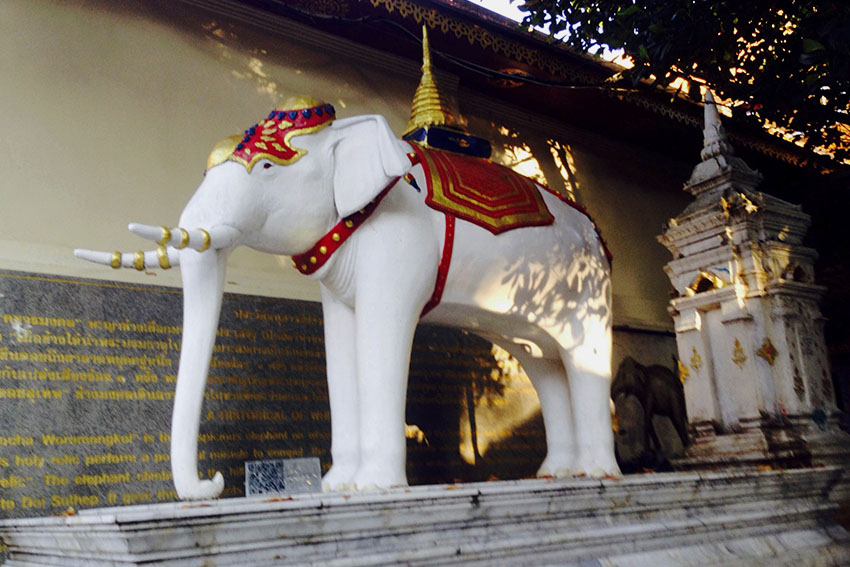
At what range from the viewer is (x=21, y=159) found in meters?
3.49

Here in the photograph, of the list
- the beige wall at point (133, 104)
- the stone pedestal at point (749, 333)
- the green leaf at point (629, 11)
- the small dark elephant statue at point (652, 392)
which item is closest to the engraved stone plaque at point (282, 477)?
the beige wall at point (133, 104)

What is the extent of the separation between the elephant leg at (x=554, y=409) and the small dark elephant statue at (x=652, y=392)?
1.70m

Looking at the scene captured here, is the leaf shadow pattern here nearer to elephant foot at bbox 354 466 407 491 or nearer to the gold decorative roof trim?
elephant foot at bbox 354 466 407 491

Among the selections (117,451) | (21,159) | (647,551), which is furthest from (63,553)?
(21,159)

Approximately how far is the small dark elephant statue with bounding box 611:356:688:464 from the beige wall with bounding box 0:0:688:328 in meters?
2.15

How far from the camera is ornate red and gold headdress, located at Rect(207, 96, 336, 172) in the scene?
106 inches

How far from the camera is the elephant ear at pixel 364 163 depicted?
8.98 feet

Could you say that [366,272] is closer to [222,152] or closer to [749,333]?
[222,152]

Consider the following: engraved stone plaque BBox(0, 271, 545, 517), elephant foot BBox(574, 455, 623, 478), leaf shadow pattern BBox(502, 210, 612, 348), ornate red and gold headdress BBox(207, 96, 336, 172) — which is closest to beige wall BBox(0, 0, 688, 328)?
engraved stone plaque BBox(0, 271, 545, 517)

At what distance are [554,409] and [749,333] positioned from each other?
1013mm

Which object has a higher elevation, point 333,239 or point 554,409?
point 333,239

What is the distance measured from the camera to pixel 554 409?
3.42 meters

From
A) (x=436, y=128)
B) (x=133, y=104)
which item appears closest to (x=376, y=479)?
(x=436, y=128)

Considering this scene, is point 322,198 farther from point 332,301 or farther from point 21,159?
point 21,159
